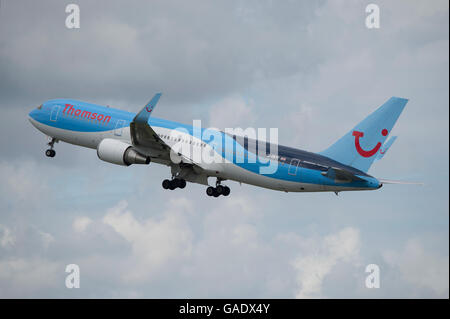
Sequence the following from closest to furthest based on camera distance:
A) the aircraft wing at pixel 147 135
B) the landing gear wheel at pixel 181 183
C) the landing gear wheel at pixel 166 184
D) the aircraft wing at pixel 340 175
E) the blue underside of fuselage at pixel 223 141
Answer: the aircraft wing at pixel 340 175 < the blue underside of fuselage at pixel 223 141 < the aircraft wing at pixel 147 135 < the landing gear wheel at pixel 166 184 < the landing gear wheel at pixel 181 183

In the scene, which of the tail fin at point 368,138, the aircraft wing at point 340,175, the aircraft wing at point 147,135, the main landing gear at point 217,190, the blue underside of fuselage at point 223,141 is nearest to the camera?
the aircraft wing at point 340,175

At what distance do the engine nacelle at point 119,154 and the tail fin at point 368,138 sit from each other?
592 inches

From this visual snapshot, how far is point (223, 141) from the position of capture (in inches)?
2451

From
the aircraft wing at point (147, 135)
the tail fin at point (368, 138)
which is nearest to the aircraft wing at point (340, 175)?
the tail fin at point (368, 138)

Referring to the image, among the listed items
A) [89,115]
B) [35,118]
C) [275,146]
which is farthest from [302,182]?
[35,118]

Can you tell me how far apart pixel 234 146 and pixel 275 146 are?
325 cm

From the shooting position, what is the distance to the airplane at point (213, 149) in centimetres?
5647

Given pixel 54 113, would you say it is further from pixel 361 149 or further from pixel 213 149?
pixel 361 149

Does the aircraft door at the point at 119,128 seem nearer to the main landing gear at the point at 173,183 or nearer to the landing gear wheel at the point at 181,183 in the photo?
the main landing gear at the point at 173,183

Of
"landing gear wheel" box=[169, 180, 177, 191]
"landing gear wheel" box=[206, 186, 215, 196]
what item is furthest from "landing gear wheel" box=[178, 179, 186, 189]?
"landing gear wheel" box=[206, 186, 215, 196]

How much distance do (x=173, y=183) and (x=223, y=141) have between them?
5.79 metres

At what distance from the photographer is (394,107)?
55656 mm

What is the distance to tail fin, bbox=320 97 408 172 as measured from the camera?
55781 millimetres

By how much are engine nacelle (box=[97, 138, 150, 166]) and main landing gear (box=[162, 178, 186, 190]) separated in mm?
2759
